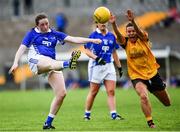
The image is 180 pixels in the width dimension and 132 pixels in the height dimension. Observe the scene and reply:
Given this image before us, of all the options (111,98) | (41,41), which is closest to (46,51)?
(41,41)

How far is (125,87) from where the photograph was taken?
45.5 metres

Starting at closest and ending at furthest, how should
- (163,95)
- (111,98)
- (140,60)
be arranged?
(140,60)
(163,95)
(111,98)

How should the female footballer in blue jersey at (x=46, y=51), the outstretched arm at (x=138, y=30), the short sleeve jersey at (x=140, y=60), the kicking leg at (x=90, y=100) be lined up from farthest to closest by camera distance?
the kicking leg at (x=90, y=100) < the short sleeve jersey at (x=140, y=60) < the female footballer in blue jersey at (x=46, y=51) < the outstretched arm at (x=138, y=30)

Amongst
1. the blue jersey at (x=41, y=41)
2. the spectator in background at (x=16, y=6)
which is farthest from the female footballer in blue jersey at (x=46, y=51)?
the spectator in background at (x=16, y=6)

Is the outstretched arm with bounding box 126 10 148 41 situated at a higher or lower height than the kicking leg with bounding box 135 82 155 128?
higher

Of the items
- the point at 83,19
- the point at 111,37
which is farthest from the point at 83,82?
the point at 111,37

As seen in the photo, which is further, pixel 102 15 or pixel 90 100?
pixel 90 100

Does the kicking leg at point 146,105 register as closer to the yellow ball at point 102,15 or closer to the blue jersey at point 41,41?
the yellow ball at point 102,15

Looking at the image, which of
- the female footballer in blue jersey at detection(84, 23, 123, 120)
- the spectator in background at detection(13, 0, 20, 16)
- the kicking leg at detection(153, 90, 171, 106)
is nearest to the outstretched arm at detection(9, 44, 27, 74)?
the kicking leg at detection(153, 90, 171, 106)

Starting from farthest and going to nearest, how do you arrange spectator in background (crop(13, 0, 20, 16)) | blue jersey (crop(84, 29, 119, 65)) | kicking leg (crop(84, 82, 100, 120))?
spectator in background (crop(13, 0, 20, 16)), blue jersey (crop(84, 29, 119, 65)), kicking leg (crop(84, 82, 100, 120))

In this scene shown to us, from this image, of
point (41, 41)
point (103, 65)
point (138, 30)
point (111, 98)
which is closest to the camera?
point (138, 30)

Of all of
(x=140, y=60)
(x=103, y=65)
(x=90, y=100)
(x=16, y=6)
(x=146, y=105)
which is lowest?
(x=146, y=105)

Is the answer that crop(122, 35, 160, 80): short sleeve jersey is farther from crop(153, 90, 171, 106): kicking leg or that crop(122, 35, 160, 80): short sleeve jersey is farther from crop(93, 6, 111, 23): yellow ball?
crop(93, 6, 111, 23): yellow ball

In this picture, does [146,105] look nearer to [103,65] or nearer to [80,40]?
[80,40]
